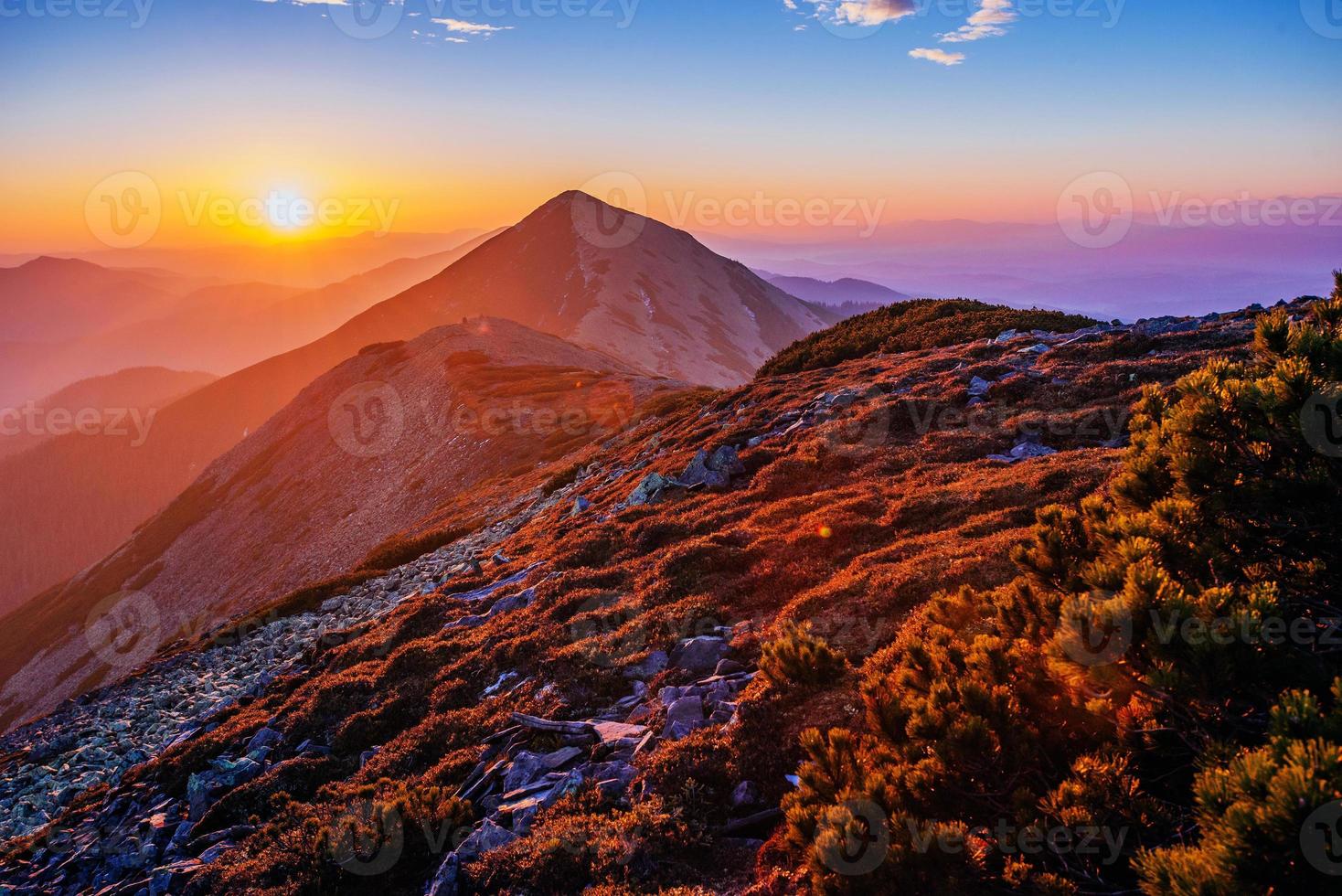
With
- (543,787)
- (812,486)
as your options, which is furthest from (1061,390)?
(543,787)

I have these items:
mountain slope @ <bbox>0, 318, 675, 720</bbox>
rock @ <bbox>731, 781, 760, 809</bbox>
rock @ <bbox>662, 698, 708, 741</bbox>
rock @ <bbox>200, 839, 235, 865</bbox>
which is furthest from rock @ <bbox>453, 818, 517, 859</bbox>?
mountain slope @ <bbox>0, 318, 675, 720</bbox>

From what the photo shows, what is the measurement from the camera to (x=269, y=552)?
61875mm

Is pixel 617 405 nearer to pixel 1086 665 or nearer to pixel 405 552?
pixel 405 552

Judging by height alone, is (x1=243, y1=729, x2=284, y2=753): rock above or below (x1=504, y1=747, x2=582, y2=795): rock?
below

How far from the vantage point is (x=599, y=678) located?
13508mm

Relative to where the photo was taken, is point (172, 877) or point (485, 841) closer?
point (485, 841)

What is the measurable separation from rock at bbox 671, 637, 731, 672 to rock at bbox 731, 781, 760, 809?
146 inches

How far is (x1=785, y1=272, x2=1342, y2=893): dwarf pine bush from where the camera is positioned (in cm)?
386

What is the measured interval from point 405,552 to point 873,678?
32.4m
